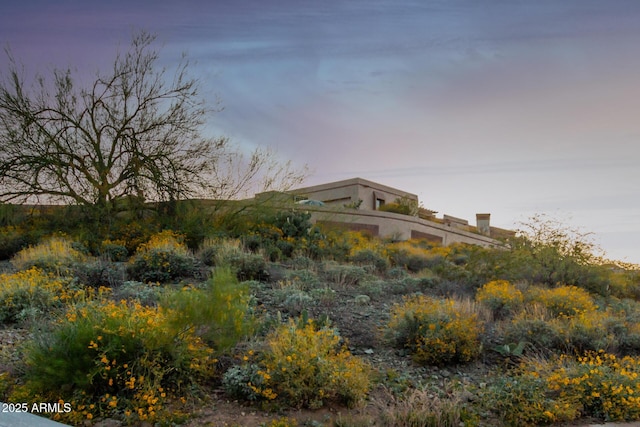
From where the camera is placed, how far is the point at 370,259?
16359mm

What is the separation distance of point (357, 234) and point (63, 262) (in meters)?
11.9

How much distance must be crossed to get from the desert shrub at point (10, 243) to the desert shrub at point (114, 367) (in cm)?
1020

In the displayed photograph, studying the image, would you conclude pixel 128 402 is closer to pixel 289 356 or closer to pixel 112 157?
pixel 289 356

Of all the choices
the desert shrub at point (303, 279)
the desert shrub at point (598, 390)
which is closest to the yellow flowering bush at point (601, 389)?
the desert shrub at point (598, 390)

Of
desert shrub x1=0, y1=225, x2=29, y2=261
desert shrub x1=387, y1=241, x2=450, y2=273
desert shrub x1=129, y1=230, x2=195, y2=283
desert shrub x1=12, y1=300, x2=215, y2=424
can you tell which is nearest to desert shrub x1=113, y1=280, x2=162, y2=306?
desert shrub x1=129, y1=230, x2=195, y2=283

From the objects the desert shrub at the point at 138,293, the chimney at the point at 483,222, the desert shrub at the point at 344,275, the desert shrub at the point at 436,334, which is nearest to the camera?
the desert shrub at the point at 436,334

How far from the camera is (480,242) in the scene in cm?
3859

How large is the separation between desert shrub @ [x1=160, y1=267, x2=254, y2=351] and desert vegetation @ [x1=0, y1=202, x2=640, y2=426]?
0.02 meters

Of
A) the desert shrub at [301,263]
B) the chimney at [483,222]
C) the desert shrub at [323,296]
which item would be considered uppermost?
the chimney at [483,222]

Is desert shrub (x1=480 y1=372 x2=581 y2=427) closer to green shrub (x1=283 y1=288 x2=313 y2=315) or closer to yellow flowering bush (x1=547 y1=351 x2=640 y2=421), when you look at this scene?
yellow flowering bush (x1=547 y1=351 x2=640 y2=421)

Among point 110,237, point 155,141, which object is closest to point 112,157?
point 155,141

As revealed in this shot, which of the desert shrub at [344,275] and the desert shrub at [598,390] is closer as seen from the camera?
the desert shrub at [598,390]

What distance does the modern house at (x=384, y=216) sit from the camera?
97.0 feet

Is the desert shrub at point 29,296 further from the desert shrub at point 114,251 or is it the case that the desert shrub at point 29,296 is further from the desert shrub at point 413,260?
the desert shrub at point 413,260
